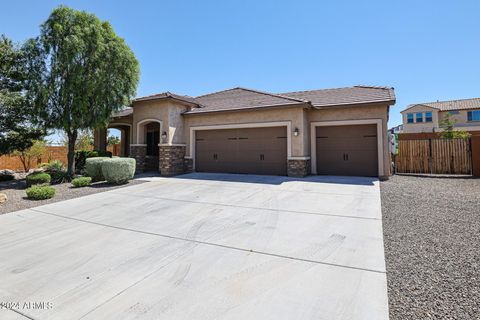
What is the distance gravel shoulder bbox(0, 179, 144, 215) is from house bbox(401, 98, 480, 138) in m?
32.0

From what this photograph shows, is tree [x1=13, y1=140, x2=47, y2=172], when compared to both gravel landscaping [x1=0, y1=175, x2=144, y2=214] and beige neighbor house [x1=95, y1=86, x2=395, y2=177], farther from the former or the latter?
beige neighbor house [x1=95, y1=86, x2=395, y2=177]

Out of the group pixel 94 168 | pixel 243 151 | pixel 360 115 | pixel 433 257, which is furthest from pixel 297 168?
pixel 94 168

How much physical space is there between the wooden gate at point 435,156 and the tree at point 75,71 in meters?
15.4

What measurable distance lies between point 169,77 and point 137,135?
15.7 ft

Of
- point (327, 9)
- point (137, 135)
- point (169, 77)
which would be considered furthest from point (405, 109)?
point (137, 135)

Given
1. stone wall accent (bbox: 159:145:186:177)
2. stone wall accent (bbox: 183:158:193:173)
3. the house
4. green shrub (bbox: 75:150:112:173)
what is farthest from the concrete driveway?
the house

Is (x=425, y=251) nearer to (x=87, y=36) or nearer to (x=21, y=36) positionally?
(x=87, y=36)

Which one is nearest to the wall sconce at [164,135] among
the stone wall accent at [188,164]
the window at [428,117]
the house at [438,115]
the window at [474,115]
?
the stone wall accent at [188,164]

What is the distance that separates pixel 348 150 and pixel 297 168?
2.76 m

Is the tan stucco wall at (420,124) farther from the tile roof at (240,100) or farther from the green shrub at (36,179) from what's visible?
the green shrub at (36,179)

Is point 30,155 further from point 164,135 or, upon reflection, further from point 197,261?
point 197,261

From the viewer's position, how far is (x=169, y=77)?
1581 centimetres

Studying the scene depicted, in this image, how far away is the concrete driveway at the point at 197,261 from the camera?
240cm

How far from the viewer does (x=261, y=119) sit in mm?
12039
